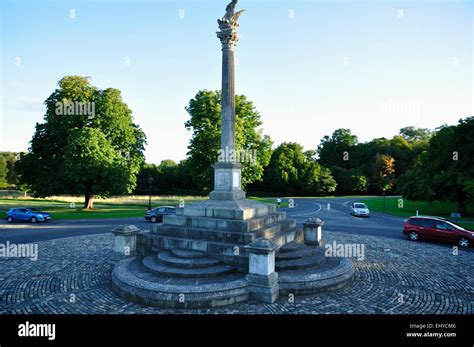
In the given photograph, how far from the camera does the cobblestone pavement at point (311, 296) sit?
7680 mm

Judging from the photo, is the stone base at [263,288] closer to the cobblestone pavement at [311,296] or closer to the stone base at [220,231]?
the cobblestone pavement at [311,296]

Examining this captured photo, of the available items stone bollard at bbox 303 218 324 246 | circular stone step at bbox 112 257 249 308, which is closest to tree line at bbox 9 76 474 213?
stone bollard at bbox 303 218 324 246

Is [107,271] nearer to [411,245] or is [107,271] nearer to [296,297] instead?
[296,297]

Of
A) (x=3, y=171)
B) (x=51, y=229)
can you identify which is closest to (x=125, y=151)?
(x=51, y=229)

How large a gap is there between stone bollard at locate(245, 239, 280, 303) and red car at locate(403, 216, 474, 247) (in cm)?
1327

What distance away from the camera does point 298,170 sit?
68875mm

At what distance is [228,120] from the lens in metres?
12.4

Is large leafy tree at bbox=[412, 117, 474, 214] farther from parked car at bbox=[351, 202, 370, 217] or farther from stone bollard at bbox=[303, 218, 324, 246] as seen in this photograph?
stone bollard at bbox=[303, 218, 324, 246]

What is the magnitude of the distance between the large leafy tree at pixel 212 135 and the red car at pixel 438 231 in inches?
717

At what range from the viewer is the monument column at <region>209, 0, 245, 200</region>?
12031mm

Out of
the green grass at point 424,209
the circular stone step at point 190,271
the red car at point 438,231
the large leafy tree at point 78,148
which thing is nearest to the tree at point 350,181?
the green grass at point 424,209
